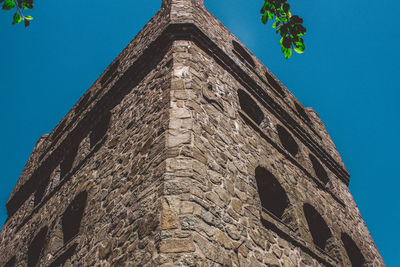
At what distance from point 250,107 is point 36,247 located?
653cm

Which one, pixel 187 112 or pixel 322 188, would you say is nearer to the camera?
pixel 187 112

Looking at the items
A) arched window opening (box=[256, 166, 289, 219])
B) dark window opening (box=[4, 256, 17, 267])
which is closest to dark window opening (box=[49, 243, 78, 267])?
dark window opening (box=[4, 256, 17, 267])

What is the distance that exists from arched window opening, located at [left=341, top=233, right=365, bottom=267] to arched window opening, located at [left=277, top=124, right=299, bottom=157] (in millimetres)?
2594

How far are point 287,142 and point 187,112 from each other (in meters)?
4.92

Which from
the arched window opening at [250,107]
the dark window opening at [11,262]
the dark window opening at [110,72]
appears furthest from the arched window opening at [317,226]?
the dark window opening at [11,262]

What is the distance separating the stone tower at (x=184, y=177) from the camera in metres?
4.34

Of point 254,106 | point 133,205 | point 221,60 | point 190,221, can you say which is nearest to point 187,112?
point 133,205

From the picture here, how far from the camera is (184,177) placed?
14.8 feet

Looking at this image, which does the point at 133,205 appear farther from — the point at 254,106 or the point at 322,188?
the point at 322,188

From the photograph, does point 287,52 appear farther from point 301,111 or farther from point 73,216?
point 301,111

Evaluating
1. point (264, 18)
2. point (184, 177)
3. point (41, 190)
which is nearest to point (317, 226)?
point (184, 177)

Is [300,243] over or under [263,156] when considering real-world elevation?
under

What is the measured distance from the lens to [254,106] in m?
8.75

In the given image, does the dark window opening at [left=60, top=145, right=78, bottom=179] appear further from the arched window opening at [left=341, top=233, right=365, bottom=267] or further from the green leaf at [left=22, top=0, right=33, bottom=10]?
the arched window opening at [left=341, top=233, right=365, bottom=267]
